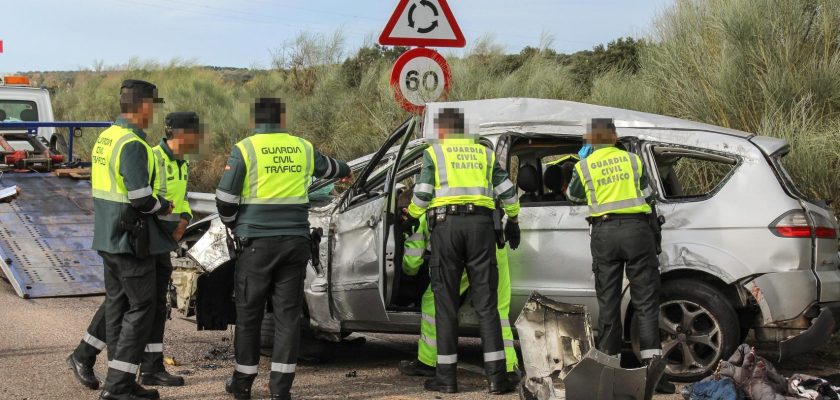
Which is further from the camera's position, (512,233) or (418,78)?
(418,78)

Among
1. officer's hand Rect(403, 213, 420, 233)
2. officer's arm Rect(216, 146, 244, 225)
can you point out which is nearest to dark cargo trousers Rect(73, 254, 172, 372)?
officer's arm Rect(216, 146, 244, 225)

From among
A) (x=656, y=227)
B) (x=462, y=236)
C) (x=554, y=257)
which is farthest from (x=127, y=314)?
(x=656, y=227)

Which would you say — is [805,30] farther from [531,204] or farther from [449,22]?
[531,204]

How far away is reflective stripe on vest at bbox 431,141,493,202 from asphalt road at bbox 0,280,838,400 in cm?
130

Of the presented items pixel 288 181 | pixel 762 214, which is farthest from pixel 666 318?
pixel 288 181

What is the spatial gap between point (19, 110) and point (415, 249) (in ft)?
38.9

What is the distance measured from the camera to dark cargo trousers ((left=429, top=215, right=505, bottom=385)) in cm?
626

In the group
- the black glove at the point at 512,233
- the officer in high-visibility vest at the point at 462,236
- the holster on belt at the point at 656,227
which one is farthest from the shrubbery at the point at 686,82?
the holster on belt at the point at 656,227

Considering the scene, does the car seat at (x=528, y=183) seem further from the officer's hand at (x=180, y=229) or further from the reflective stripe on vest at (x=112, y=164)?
the reflective stripe on vest at (x=112, y=164)

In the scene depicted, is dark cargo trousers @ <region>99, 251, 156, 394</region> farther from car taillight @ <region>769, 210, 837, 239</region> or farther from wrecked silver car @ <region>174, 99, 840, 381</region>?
car taillight @ <region>769, 210, 837, 239</region>

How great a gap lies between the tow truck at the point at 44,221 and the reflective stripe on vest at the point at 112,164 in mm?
4148

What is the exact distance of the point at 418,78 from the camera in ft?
27.2

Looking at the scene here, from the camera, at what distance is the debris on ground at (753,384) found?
5602 mm

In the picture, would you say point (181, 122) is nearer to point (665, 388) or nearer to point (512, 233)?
point (512, 233)
